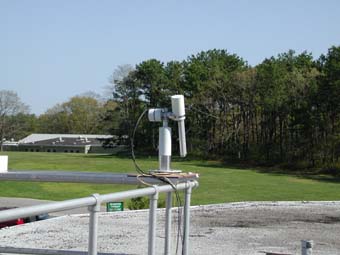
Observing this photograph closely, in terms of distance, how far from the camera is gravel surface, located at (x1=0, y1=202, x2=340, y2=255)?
957 cm

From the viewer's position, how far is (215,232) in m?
11.4

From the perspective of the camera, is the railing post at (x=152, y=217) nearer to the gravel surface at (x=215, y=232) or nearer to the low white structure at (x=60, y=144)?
the gravel surface at (x=215, y=232)

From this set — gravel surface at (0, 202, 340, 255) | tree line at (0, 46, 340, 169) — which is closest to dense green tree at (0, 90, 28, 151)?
tree line at (0, 46, 340, 169)

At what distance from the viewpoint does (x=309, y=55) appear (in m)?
70.2

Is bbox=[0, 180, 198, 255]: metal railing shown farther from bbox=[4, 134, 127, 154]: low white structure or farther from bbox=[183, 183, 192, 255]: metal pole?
bbox=[4, 134, 127, 154]: low white structure

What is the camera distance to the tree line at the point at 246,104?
5069 centimetres

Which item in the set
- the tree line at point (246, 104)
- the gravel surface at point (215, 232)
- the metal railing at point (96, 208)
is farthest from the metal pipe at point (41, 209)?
the tree line at point (246, 104)

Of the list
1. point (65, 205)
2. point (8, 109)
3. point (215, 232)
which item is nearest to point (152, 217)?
point (65, 205)

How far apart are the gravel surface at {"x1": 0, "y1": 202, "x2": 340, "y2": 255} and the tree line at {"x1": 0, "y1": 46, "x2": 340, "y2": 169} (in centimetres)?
3167

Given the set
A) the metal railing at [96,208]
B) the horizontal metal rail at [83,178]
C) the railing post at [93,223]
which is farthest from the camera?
the horizontal metal rail at [83,178]

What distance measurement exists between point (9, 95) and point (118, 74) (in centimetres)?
2487

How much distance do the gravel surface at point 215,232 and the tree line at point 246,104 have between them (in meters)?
31.7

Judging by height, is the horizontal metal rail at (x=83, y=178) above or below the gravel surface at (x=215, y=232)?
above

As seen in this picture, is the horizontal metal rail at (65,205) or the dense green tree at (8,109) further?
the dense green tree at (8,109)
